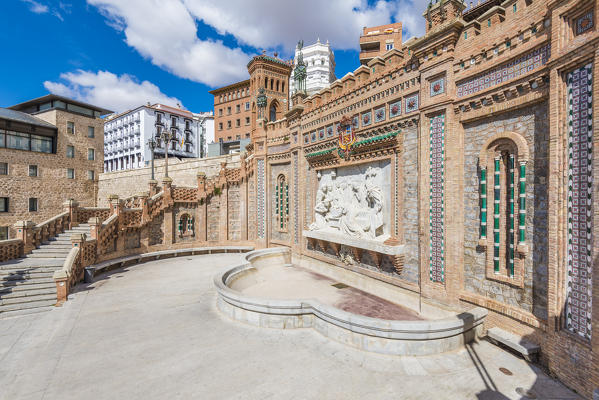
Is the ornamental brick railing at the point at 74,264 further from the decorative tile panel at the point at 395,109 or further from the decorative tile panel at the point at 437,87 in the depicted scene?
the decorative tile panel at the point at 437,87

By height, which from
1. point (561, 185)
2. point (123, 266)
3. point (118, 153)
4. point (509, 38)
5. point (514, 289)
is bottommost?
point (123, 266)

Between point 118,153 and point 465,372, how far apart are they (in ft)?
234

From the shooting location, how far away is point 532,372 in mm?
6051

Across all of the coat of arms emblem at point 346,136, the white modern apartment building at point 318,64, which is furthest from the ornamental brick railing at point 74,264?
the white modern apartment building at point 318,64

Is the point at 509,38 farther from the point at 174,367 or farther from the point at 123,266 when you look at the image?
the point at 123,266

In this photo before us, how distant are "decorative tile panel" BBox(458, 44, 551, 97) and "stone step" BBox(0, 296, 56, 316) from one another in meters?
15.3

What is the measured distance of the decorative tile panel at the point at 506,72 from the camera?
641 cm

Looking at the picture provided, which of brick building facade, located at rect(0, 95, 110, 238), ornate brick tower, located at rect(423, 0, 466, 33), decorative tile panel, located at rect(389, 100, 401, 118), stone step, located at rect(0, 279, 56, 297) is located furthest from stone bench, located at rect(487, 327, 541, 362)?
brick building facade, located at rect(0, 95, 110, 238)

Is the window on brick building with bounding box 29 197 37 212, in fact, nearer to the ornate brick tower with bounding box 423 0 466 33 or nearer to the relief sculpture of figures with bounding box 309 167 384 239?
the relief sculpture of figures with bounding box 309 167 384 239

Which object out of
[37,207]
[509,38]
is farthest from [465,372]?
[37,207]

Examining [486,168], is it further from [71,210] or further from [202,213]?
[71,210]

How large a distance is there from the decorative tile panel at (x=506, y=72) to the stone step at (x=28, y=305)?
15258mm

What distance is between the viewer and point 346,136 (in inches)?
Result: 489

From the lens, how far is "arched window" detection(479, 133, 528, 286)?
682 centimetres
